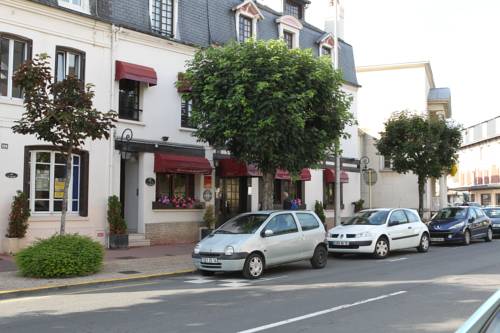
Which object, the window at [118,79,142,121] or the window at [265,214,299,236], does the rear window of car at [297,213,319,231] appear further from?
the window at [118,79,142,121]

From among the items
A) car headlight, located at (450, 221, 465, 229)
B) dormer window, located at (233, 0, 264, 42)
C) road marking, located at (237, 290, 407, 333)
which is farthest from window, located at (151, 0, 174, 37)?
road marking, located at (237, 290, 407, 333)

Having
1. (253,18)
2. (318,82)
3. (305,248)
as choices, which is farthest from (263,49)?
(253,18)

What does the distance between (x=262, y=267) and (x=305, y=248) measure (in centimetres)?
168

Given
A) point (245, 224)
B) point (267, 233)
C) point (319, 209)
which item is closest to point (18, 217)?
point (245, 224)

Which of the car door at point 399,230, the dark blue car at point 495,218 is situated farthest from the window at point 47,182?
the dark blue car at point 495,218

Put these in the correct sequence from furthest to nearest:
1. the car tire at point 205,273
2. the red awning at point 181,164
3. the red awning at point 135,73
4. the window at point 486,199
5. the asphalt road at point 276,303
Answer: the window at point 486,199
the red awning at point 181,164
the red awning at point 135,73
the car tire at point 205,273
the asphalt road at point 276,303

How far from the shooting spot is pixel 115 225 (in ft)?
57.9

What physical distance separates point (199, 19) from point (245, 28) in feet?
8.76

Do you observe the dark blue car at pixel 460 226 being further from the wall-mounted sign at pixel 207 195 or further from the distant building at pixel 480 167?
the distant building at pixel 480 167

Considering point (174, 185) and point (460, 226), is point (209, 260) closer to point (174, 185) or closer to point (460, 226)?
point (174, 185)

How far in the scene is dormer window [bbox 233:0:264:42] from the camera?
74.7 feet

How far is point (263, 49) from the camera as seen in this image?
16109 mm

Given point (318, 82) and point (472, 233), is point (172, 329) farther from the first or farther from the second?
point (472, 233)

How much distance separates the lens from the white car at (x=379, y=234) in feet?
53.0
